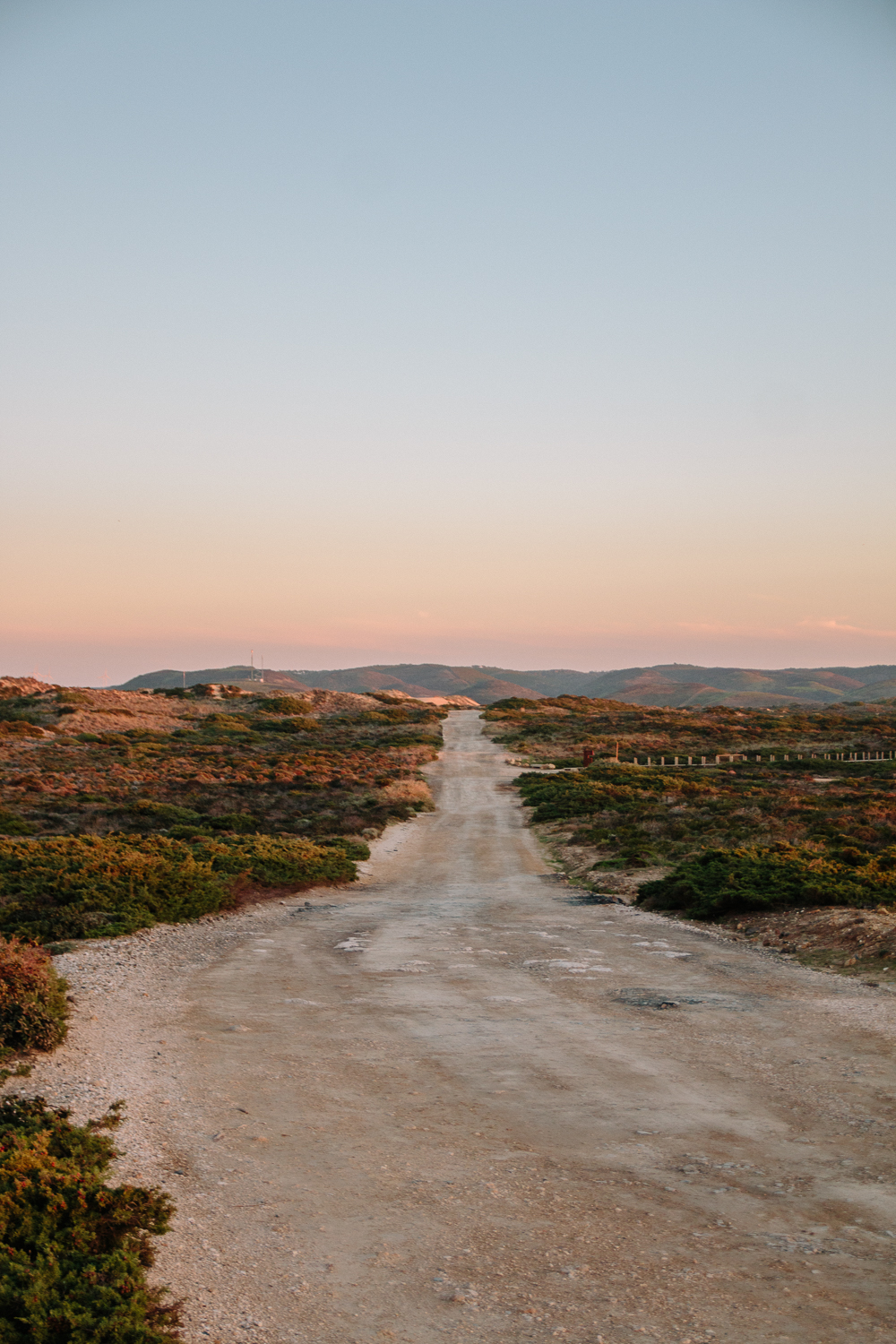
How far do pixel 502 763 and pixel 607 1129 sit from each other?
5236cm

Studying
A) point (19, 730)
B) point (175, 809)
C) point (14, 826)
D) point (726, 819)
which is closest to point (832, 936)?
point (726, 819)

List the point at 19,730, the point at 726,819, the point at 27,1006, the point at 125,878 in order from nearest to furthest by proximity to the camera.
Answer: the point at 27,1006
the point at 125,878
the point at 726,819
the point at 19,730

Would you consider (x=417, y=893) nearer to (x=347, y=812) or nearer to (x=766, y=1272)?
(x=347, y=812)

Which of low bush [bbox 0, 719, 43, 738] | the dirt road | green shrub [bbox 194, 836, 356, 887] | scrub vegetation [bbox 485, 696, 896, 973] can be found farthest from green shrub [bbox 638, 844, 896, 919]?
low bush [bbox 0, 719, 43, 738]

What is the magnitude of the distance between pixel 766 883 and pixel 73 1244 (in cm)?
1631

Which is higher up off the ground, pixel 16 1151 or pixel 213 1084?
pixel 16 1151

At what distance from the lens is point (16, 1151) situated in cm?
676

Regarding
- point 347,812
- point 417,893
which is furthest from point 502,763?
point 417,893

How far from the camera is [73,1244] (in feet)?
19.7

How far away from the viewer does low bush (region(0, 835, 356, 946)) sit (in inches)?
673

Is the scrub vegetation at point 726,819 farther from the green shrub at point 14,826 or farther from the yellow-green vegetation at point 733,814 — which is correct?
the green shrub at point 14,826

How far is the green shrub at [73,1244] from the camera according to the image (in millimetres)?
5105

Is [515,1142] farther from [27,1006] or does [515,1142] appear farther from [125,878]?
[125,878]

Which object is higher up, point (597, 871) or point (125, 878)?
point (125, 878)
